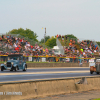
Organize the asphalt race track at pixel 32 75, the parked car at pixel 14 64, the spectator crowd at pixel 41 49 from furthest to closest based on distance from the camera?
the spectator crowd at pixel 41 49 → the parked car at pixel 14 64 → the asphalt race track at pixel 32 75

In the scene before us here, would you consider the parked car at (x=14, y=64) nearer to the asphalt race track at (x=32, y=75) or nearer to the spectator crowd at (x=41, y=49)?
the asphalt race track at (x=32, y=75)

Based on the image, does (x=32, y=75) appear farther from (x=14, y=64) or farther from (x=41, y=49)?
(x=41, y=49)

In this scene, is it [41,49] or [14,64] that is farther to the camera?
[41,49]

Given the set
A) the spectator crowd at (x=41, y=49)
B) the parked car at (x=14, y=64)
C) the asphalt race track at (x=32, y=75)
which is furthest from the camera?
the spectator crowd at (x=41, y=49)

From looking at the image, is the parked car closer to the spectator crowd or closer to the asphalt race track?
the asphalt race track

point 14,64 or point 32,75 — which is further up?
point 14,64

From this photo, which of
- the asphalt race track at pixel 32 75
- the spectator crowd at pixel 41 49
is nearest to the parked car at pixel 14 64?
the asphalt race track at pixel 32 75

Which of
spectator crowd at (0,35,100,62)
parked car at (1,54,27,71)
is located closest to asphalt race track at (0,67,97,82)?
parked car at (1,54,27,71)

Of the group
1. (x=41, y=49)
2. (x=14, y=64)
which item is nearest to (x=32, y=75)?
(x=14, y=64)

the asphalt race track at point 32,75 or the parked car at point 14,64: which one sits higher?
the parked car at point 14,64

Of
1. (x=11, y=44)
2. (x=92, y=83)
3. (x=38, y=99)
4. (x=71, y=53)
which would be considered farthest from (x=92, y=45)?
(x=38, y=99)

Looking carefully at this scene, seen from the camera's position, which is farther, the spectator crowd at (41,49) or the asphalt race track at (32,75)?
the spectator crowd at (41,49)

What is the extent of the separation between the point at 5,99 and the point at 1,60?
103 feet

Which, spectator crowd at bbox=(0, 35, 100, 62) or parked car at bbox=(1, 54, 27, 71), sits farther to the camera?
spectator crowd at bbox=(0, 35, 100, 62)
